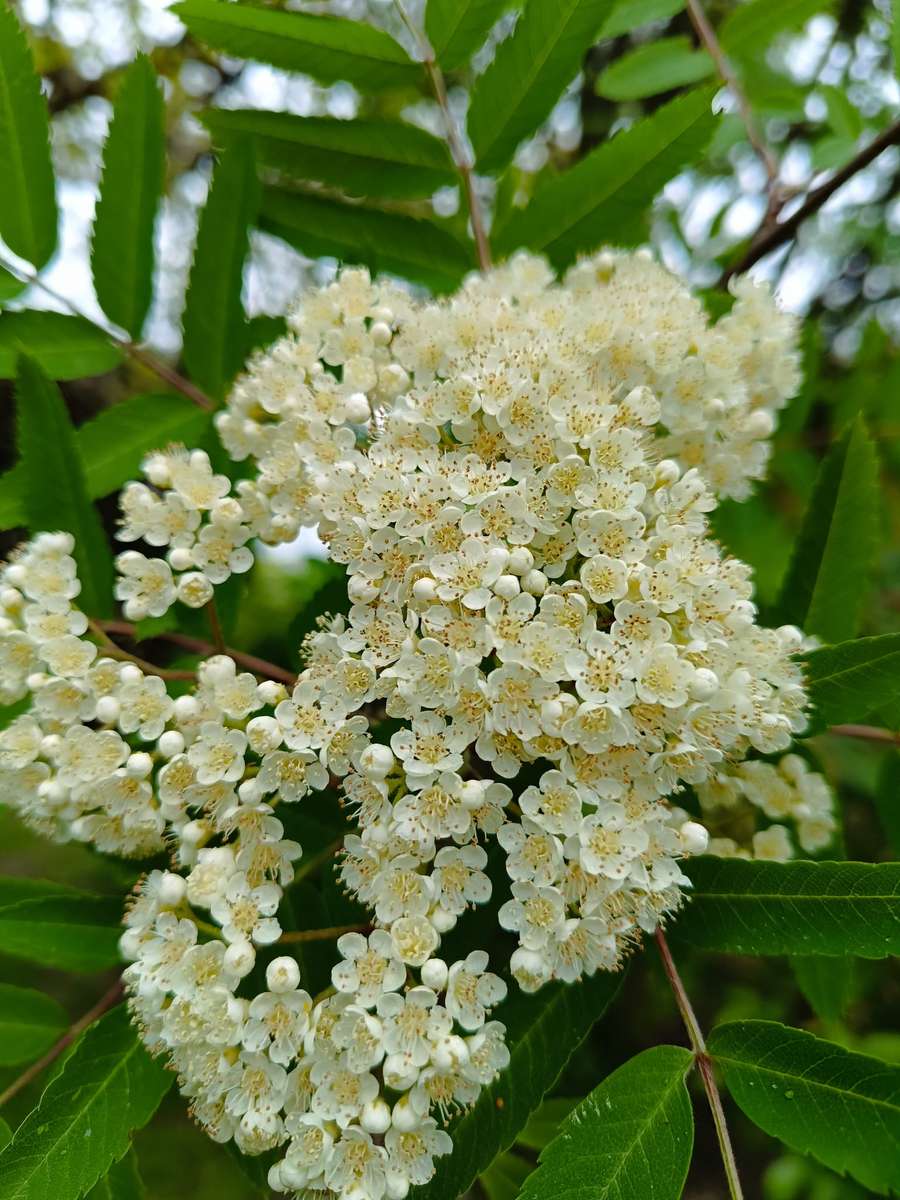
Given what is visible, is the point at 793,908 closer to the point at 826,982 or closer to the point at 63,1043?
the point at 826,982

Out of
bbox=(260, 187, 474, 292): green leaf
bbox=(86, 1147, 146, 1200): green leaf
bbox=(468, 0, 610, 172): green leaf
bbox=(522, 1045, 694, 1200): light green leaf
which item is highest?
bbox=(468, 0, 610, 172): green leaf

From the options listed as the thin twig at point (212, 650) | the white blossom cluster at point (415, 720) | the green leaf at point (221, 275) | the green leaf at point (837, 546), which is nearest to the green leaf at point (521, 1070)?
the white blossom cluster at point (415, 720)

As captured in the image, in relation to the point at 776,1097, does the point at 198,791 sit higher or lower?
higher

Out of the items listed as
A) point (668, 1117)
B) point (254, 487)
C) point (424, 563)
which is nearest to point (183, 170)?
point (254, 487)

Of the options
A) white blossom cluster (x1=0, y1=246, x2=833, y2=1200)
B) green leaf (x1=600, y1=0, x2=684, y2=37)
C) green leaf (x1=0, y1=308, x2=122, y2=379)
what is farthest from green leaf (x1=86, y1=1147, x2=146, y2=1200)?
green leaf (x1=600, y1=0, x2=684, y2=37)

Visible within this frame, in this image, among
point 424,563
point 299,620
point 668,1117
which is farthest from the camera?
point 299,620

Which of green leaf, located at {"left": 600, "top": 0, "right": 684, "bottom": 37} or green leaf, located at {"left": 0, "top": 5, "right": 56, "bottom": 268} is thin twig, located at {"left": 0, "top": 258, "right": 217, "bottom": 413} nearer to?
green leaf, located at {"left": 0, "top": 5, "right": 56, "bottom": 268}

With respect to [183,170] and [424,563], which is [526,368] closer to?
[424,563]
